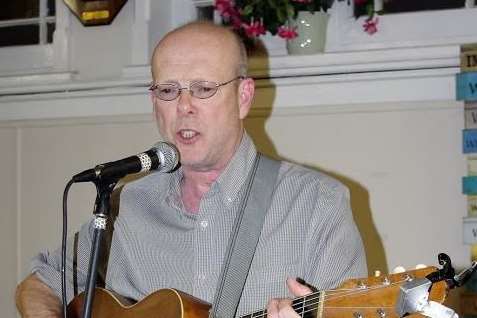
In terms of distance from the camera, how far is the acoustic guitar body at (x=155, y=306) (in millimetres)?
1697

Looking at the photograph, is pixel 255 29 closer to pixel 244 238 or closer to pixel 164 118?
pixel 164 118

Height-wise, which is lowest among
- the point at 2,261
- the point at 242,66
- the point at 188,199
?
the point at 2,261

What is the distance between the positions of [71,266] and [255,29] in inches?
42.4

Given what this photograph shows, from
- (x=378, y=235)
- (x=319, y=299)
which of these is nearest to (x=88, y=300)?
(x=319, y=299)

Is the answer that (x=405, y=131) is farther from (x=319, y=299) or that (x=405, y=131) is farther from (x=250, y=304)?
(x=319, y=299)

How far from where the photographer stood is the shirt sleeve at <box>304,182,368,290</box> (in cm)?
175

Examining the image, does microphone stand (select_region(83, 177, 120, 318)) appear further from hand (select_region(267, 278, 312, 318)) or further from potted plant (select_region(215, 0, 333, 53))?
potted plant (select_region(215, 0, 333, 53))

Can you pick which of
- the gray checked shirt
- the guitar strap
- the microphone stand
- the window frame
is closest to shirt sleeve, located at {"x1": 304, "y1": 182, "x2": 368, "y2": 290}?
the gray checked shirt

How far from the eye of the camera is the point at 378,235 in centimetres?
265

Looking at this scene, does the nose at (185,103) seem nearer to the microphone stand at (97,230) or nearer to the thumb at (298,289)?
the microphone stand at (97,230)

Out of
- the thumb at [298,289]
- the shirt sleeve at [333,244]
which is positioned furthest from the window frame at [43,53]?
the thumb at [298,289]

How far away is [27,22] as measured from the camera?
11.4ft

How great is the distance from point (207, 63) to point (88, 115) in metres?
1.27

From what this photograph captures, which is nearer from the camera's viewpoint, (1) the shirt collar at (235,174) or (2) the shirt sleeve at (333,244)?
(2) the shirt sleeve at (333,244)
